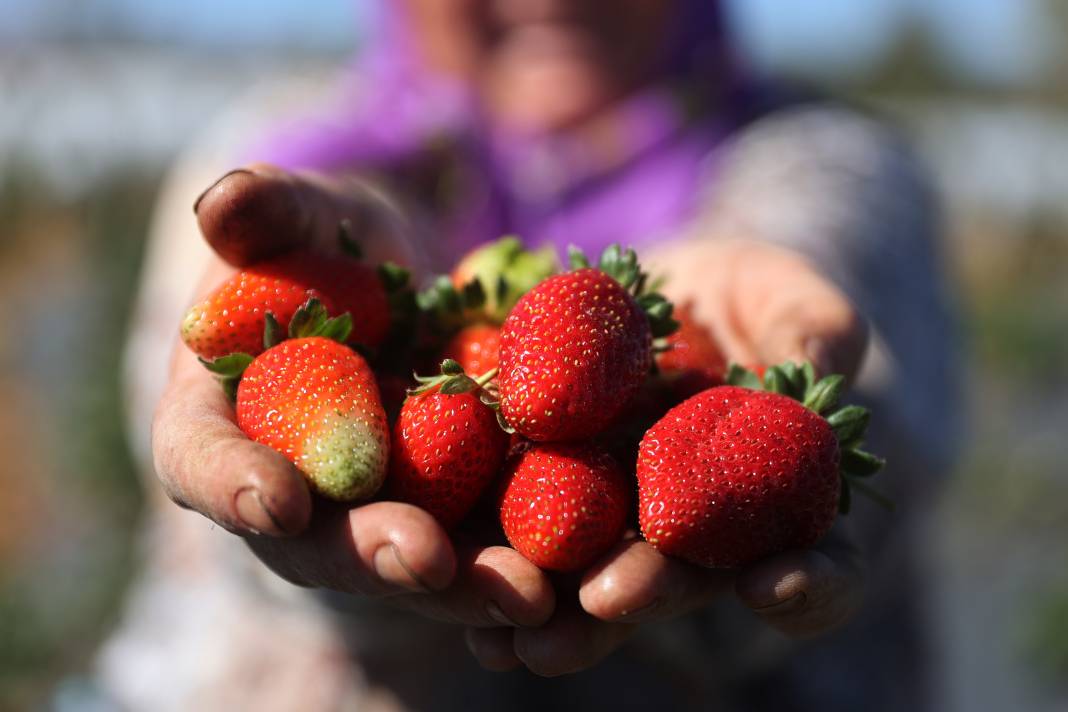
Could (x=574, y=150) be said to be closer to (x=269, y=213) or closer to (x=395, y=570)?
A: (x=269, y=213)

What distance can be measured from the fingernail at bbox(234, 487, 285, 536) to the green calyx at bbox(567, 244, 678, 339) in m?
0.47

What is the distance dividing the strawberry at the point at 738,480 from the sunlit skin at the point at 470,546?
3cm

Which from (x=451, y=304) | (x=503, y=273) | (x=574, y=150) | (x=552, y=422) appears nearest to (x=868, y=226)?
(x=574, y=150)

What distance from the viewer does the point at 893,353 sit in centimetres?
172

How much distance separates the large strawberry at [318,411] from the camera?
0.92 meters

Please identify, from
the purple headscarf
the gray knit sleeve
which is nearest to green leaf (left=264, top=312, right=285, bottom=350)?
the gray knit sleeve

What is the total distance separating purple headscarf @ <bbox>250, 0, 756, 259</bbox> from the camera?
2197 millimetres

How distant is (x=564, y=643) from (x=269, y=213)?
0.56 meters

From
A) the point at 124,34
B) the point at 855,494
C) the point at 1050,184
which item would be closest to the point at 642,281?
the point at 855,494

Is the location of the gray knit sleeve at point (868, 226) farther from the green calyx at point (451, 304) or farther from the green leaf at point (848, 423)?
the green calyx at point (451, 304)

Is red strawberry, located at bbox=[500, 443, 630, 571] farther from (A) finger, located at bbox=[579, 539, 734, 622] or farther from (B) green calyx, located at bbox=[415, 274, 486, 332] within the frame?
(B) green calyx, located at bbox=[415, 274, 486, 332]

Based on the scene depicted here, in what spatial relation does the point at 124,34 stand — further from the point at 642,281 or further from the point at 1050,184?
the point at 1050,184

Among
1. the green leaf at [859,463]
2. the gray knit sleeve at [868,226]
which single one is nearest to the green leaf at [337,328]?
the green leaf at [859,463]

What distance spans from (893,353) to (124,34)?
21.6 feet
